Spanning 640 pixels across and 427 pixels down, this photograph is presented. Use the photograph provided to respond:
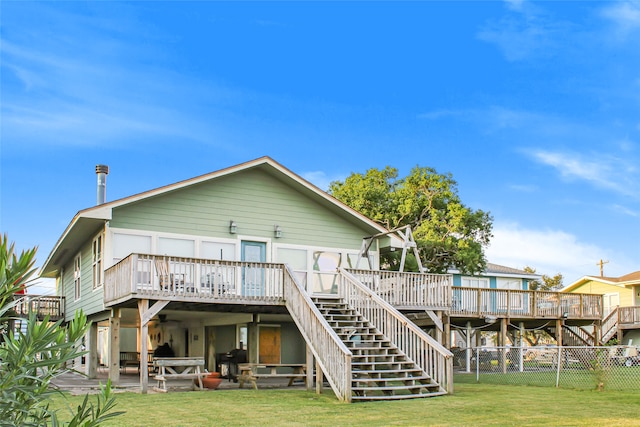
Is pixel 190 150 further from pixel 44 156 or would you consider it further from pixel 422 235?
pixel 422 235

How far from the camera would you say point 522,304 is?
88.7 feet

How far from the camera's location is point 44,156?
28.6m

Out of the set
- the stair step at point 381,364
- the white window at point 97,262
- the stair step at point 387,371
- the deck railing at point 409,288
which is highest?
the white window at point 97,262

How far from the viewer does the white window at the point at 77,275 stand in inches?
941

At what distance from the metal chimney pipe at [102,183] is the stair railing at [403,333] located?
8443 mm

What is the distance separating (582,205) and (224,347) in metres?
19.6

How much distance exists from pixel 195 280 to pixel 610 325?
2399cm

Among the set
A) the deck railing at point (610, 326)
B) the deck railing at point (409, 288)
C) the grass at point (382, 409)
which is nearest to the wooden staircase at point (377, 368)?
the grass at point (382, 409)

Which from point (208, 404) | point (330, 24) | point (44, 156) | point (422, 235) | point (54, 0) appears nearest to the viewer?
point (208, 404)

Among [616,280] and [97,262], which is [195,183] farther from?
[616,280]

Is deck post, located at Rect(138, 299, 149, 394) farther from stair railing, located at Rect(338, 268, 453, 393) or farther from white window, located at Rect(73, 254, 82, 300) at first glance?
white window, located at Rect(73, 254, 82, 300)

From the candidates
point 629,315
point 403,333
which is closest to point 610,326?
point 629,315

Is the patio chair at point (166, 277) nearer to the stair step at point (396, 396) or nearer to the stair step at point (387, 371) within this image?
the stair step at point (387, 371)

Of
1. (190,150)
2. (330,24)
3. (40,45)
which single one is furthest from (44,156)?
(330,24)
